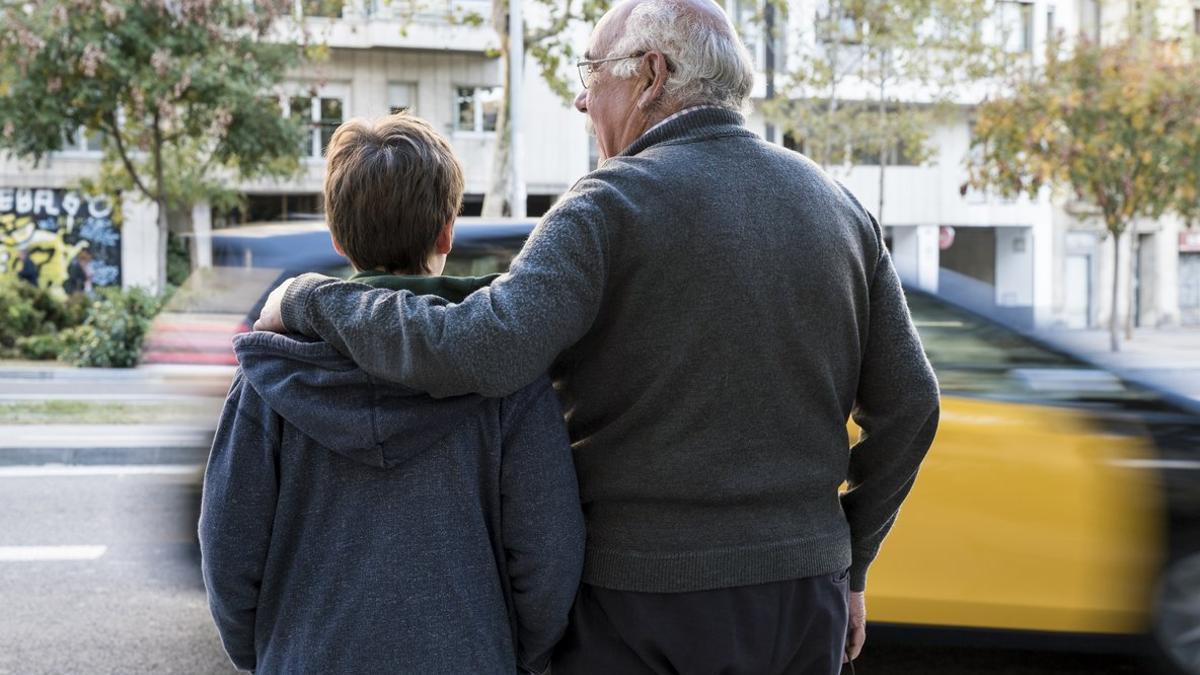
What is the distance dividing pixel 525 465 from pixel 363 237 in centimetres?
41

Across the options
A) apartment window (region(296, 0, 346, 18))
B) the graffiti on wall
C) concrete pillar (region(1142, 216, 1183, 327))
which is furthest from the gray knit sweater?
concrete pillar (region(1142, 216, 1183, 327))

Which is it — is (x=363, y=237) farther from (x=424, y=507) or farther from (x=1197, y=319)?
(x=1197, y=319)

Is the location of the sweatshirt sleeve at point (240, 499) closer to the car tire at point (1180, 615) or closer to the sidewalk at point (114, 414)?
the sidewalk at point (114, 414)

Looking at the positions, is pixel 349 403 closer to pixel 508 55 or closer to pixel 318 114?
pixel 508 55

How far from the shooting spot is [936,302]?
13.8ft

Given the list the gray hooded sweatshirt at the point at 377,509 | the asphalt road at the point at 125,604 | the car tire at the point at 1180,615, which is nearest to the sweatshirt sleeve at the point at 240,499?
the gray hooded sweatshirt at the point at 377,509

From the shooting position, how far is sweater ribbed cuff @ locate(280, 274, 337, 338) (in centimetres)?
176

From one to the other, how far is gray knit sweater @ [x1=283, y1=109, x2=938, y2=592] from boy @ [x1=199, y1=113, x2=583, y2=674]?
0.07m

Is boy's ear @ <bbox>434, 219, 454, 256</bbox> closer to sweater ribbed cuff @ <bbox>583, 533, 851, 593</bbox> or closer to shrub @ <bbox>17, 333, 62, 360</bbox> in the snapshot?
sweater ribbed cuff @ <bbox>583, 533, 851, 593</bbox>

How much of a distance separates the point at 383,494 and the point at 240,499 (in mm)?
204

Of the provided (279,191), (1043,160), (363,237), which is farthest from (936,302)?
(279,191)

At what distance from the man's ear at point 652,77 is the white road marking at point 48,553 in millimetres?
5308

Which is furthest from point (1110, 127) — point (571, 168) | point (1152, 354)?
point (571, 168)

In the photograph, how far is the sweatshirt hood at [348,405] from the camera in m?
1.72
